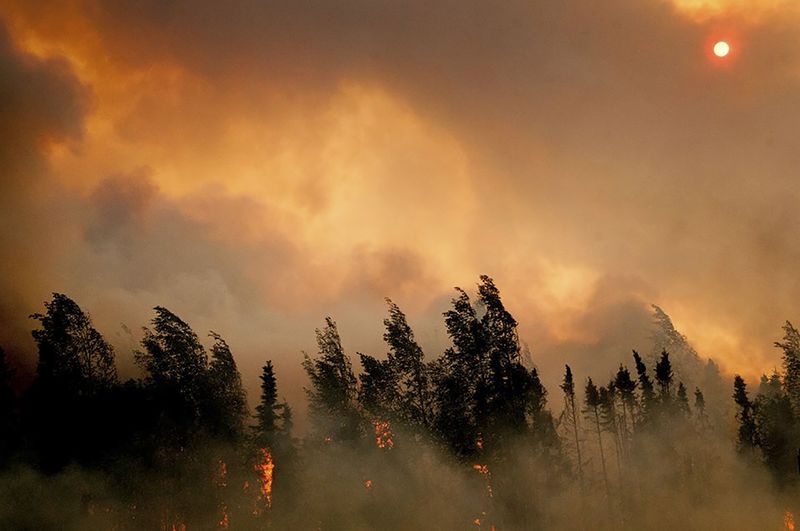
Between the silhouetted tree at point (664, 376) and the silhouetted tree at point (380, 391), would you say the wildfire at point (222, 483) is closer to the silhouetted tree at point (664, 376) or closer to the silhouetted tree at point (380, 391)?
the silhouetted tree at point (380, 391)

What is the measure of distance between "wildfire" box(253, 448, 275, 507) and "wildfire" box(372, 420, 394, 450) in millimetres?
11121

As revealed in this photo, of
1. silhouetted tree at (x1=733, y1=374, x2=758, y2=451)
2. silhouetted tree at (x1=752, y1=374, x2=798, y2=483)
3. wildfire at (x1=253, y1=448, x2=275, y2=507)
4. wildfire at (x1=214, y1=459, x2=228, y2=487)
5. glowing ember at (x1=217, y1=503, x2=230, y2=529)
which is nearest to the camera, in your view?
glowing ember at (x1=217, y1=503, x2=230, y2=529)

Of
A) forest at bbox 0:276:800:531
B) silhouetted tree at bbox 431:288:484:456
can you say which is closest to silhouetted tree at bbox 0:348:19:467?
forest at bbox 0:276:800:531

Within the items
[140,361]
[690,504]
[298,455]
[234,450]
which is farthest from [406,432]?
[690,504]

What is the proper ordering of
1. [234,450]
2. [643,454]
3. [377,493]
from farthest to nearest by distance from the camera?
[643,454] < [234,450] < [377,493]

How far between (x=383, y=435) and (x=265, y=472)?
1293 centimetres

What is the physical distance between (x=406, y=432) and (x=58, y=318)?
1233 inches

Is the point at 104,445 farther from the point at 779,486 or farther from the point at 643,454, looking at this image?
the point at 779,486

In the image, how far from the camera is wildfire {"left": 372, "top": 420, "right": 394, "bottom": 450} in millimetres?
45744

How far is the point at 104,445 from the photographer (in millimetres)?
43719

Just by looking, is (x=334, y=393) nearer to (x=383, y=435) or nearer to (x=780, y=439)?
(x=383, y=435)

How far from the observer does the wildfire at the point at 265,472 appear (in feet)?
162

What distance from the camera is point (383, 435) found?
46.2m

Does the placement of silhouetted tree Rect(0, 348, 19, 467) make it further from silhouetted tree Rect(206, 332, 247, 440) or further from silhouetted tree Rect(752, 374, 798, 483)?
silhouetted tree Rect(752, 374, 798, 483)
